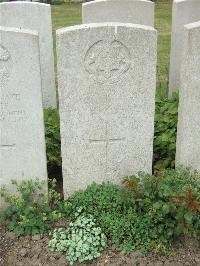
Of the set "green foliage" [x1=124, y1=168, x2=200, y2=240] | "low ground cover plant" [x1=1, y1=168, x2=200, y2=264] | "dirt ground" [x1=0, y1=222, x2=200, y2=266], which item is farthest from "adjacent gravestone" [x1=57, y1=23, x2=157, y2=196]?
"dirt ground" [x1=0, y1=222, x2=200, y2=266]

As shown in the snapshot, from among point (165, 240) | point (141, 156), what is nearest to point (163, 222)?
point (165, 240)

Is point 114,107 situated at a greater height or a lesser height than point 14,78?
lesser

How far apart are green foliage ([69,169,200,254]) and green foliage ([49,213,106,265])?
99mm

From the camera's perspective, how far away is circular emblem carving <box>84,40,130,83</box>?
12.2 feet

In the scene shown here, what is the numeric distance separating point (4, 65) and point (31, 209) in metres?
1.32

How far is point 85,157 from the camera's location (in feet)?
13.8

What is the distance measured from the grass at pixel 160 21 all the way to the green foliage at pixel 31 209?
308cm

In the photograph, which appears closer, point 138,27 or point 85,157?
point 138,27

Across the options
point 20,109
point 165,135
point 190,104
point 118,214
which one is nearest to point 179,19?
point 165,135

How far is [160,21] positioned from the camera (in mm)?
13164

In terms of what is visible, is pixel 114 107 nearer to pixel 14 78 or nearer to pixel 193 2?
pixel 14 78

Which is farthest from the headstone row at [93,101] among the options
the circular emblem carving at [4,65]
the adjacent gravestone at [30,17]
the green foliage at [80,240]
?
the adjacent gravestone at [30,17]

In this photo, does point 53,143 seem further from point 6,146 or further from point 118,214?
point 118,214

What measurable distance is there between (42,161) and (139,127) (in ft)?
3.20
